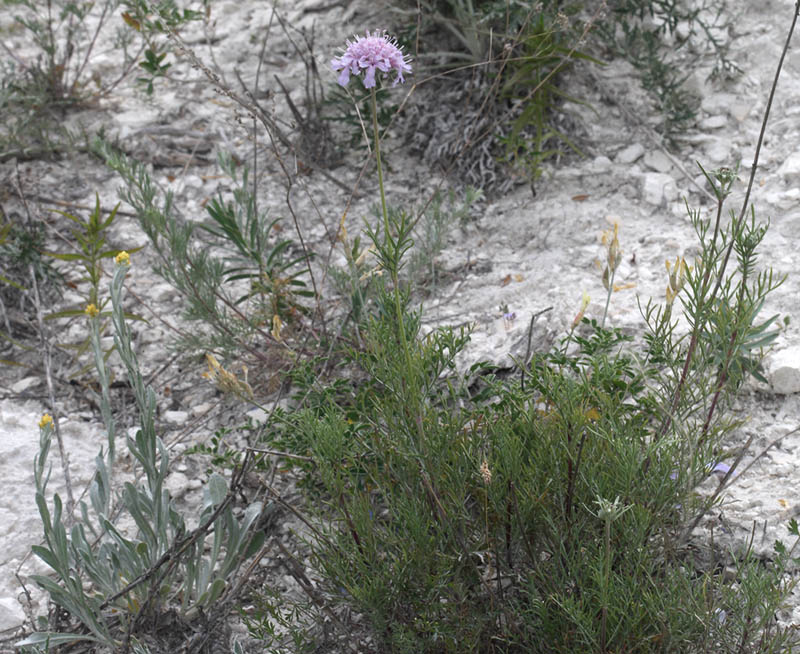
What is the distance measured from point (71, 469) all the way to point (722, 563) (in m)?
1.81

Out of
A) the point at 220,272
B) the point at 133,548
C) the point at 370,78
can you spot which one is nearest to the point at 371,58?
the point at 370,78

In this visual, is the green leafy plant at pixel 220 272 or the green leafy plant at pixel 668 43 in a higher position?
the green leafy plant at pixel 668 43

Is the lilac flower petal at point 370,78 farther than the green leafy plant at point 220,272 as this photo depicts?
No

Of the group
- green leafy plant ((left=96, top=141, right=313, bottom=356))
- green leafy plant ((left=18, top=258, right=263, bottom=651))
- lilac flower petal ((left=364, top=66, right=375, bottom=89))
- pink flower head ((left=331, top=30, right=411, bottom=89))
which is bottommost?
green leafy plant ((left=18, top=258, right=263, bottom=651))

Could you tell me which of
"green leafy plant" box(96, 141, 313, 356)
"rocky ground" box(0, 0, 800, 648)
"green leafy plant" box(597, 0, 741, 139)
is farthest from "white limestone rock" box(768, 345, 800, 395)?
"green leafy plant" box(96, 141, 313, 356)

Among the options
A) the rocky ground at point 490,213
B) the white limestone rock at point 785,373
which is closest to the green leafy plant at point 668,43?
the rocky ground at point 490,213

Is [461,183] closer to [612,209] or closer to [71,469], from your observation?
[612,209]

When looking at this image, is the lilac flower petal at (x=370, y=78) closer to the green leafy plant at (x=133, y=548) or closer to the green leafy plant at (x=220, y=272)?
the green leafy plant at (x=133, y=548)

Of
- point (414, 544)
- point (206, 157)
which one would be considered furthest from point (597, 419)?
point (206, 157)

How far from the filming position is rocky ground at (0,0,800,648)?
2189mm

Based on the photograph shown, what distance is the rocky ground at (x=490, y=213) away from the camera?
2.19 meters

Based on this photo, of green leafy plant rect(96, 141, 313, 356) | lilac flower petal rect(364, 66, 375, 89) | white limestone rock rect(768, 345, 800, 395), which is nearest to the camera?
lilac flower petal rect(364, 66, 375, 89)

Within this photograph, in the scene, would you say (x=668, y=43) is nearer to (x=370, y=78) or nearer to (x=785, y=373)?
(x=785, y=373)

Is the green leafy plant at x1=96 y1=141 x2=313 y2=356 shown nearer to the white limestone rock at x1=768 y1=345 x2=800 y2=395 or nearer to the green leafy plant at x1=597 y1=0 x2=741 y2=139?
the white limestone rock at x1=768 y1=345 x2=800 y2=395
